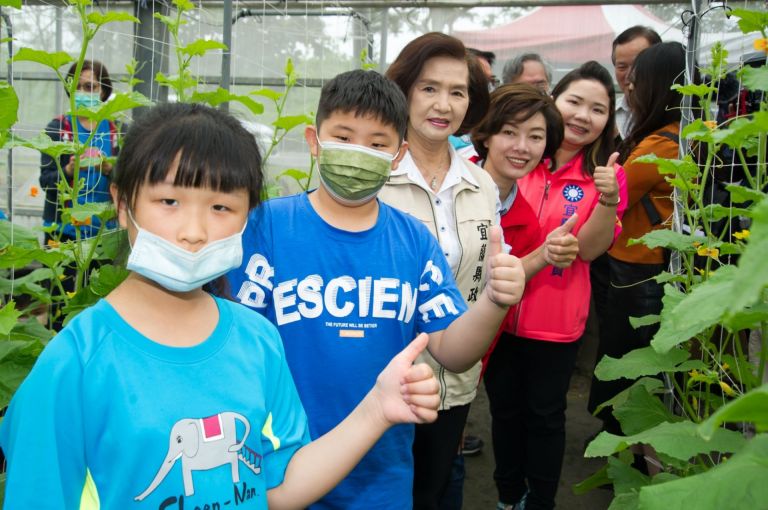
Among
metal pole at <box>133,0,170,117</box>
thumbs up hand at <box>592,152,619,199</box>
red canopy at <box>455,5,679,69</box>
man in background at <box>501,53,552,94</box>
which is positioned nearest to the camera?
thumbs up hand at <box>592,152,619,199</box>

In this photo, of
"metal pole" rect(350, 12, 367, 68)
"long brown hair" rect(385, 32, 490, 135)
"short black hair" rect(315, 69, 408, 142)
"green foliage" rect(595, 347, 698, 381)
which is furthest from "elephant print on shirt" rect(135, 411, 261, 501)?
"metal pole" rect(350, 12, 367, 68)

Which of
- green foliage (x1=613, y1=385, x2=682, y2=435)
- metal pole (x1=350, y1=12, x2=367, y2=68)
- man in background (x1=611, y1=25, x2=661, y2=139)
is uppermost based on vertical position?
metal pole (x1=350, y1=12, x2=367, y2=68)

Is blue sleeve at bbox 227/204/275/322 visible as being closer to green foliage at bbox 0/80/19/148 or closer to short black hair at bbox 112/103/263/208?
short black hair at bbox 112/103/263/208

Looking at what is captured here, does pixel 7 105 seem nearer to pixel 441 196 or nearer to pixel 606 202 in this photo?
pixel 441 196

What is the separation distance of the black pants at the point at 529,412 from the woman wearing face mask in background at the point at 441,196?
68cm

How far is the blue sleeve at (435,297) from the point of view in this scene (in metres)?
1.85

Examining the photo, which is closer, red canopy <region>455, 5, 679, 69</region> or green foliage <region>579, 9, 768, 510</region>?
green foliage <region>579, 9, 768, 510</region>

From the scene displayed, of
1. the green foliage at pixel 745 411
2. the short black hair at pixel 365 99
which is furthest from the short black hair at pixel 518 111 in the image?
the green foliage at pixel 745 411

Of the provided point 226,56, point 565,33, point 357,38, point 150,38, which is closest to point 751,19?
point 226,56

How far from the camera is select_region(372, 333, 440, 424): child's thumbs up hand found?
1.26m

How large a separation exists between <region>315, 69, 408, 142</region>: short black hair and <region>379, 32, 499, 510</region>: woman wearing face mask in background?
474 mm

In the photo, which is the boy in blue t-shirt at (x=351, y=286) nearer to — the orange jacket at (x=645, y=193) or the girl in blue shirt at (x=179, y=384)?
the girl in blue shirt at (x=179, y=384)

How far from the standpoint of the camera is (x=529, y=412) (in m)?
3.09

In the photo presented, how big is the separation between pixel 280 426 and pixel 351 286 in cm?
53
